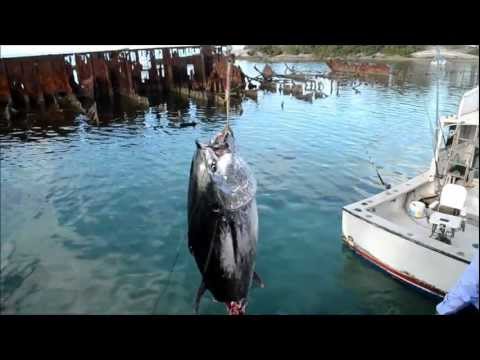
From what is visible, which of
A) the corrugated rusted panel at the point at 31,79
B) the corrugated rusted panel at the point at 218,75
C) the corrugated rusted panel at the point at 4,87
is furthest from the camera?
the corrugated rusted panel at the point at 218,75

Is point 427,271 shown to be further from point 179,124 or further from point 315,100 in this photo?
point 315,100

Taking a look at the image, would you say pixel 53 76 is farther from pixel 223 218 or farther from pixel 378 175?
pixel 223 218

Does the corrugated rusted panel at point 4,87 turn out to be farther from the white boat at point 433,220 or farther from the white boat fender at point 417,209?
the white boat fender at point 417,209

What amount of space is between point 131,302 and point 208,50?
2722 centimetres

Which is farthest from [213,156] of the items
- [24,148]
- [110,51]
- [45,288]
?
[110,51]

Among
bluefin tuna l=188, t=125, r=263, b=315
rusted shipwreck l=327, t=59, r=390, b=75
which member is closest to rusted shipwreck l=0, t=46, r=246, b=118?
rusted shipwreck l=327, t=59, r=390, b=75

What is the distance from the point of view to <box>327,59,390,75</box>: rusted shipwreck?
41.8m

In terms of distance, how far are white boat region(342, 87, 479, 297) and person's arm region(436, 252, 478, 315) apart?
A: 291 cm

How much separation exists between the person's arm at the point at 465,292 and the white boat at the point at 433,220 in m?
2.91

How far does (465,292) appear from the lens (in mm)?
2672

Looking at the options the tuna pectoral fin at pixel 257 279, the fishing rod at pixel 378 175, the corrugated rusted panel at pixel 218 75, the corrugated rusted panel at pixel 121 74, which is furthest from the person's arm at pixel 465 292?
the corrugated rusted panel at pixel 121 74

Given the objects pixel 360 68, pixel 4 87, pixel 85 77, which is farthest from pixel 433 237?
pixel 360 68

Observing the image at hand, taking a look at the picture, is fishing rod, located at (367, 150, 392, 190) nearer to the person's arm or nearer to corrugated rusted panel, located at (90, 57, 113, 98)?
the person's arm

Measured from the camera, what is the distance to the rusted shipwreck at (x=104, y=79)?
22.3 m
